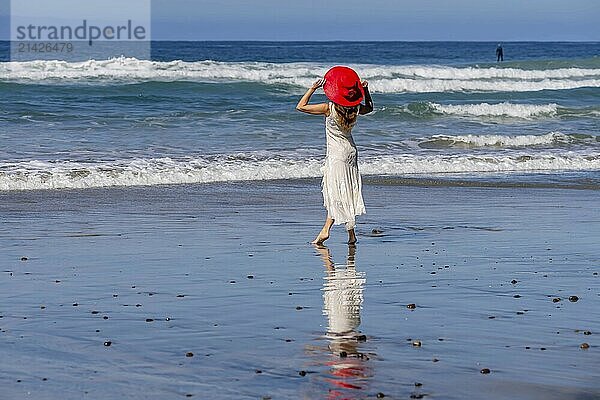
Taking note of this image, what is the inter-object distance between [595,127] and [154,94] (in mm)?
10730

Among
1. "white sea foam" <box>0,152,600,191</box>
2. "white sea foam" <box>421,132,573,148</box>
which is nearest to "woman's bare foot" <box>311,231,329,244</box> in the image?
"white sea foam" <box>0,152,600,191</box>

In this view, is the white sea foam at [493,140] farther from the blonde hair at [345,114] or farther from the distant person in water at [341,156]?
the blonde hair at [345,114]

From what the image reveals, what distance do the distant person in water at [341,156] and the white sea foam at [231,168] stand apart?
486 centimetres

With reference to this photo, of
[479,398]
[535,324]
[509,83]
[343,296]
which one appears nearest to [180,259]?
[343,296]

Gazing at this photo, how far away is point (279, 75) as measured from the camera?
36.8 meters

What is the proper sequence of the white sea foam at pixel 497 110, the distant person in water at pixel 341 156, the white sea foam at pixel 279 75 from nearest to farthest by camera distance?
the distant person in water at pixel 341 156 → the white sea foam at pixel 497 110 → the white sea foam at pixel 279 75

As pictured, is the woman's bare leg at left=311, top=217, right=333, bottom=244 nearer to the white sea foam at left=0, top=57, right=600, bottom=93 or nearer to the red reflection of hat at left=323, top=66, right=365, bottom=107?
the red reflection of hat at left=323, top=66, right=365, bottom=107

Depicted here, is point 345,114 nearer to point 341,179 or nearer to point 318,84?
point 318,84

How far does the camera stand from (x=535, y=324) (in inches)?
244

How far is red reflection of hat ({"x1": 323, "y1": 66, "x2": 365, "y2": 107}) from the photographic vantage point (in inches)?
344

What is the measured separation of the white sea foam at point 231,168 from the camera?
44.5 feet

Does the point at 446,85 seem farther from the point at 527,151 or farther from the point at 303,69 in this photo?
the point at 527,151

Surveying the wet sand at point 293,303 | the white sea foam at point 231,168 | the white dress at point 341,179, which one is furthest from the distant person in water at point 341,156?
the white sea foam at point 231,168

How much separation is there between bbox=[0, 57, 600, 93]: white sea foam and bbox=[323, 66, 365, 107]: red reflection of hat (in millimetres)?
23339
